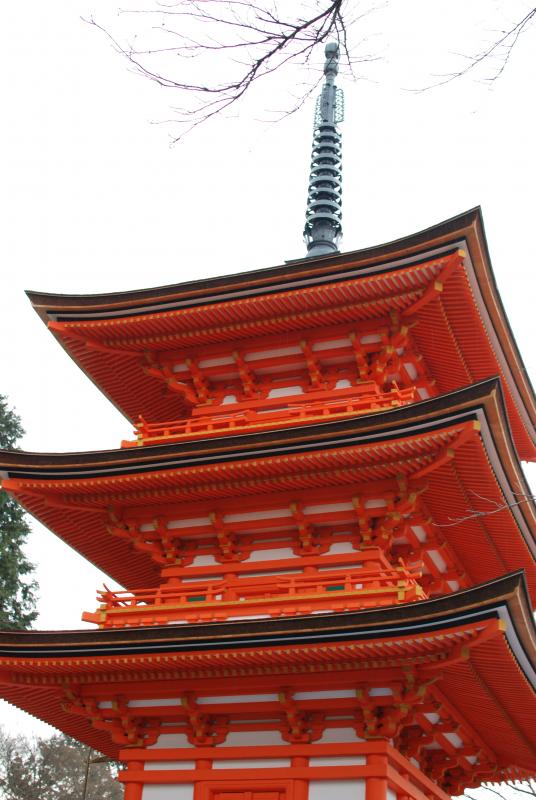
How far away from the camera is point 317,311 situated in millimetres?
15266

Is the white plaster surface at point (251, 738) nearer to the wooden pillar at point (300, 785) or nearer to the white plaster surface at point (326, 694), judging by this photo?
the wooden pillar at point (300, 785)

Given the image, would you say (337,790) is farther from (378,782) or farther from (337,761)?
(378,782)

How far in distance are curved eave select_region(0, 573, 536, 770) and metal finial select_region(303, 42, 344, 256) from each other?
10038mm

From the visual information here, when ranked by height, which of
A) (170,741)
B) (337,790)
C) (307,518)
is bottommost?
(337,790)

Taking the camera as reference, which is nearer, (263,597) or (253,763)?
(253,763)

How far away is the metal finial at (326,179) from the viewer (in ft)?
66.4

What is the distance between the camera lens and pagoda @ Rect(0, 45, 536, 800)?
469 inches

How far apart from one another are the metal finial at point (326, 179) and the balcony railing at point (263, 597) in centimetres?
845

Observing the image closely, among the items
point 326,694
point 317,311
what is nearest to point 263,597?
point 326,694

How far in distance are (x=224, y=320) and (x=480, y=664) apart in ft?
23.9

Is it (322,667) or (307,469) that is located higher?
(307,469)

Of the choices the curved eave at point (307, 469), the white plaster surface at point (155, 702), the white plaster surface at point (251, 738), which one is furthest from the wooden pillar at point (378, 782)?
the curved eave at point (307, 469)

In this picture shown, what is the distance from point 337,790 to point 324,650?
1.96 metres

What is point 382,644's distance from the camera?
11273 mm
